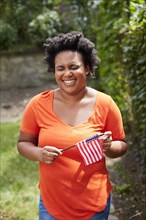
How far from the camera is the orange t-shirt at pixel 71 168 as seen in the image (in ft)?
7.47

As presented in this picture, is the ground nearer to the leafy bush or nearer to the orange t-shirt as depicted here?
the orange t-shirt

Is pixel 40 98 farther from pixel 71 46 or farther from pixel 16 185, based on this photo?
pixel 16 185

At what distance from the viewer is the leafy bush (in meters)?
10.4

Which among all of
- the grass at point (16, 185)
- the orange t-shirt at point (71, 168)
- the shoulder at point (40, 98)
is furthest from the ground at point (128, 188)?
the shoulder at point (40, 98)

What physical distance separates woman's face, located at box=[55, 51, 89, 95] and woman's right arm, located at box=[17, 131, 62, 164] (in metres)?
0.36

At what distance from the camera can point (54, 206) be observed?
2.34 meters

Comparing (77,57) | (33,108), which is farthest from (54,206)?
(77,57)

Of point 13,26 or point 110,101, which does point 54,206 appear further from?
point 13,26

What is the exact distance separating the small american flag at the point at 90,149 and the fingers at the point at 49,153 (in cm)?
12

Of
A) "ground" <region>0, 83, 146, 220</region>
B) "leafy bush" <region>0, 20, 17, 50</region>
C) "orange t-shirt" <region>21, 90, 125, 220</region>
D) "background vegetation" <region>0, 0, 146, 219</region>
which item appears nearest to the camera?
"orange t-shirt" <region>21, 90, 125, 220</region>

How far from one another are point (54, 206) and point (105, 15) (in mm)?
5122

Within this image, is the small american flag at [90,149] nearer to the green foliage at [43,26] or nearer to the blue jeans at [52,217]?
the blue jeans at [52,217]

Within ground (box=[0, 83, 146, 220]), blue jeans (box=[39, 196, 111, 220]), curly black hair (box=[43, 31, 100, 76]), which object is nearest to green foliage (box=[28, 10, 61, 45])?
ground (box=[0, 83, 146, 220])

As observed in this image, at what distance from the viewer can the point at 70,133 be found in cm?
227
